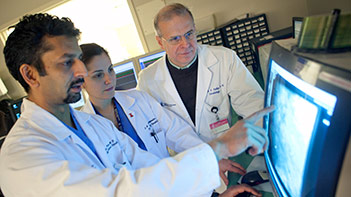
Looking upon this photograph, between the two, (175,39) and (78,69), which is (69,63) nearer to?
(78,69)

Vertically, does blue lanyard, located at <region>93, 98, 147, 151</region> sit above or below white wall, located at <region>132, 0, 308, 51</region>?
below

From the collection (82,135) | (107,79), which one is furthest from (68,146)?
(107,79)

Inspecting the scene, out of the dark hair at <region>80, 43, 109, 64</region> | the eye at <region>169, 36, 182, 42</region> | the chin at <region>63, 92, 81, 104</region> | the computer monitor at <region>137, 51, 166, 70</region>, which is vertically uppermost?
the dark hair at <region>80, 43, 109, 64</region>

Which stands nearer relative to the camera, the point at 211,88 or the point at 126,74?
the point at 211,88

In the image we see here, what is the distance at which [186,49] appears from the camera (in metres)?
1.40

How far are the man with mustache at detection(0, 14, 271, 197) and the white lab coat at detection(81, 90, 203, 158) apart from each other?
0.20 metres

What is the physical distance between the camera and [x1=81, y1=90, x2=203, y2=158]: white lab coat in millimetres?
1288

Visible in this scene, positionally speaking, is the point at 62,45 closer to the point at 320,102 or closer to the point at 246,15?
the point at 320,102

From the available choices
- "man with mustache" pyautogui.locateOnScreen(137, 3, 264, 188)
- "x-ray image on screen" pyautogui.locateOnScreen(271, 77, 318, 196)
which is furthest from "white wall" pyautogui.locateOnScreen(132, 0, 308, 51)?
"x-ray image on screen" pyautogui.locateOnScreen(271, 77, 318, 196)

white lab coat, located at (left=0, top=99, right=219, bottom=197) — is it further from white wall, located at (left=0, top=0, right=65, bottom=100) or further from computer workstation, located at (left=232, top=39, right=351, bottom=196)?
white wall, located at (left=0, top=0, right=65, bottom=100)

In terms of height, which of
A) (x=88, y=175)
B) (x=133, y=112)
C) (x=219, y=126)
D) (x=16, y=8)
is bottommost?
(x=219, y=126)

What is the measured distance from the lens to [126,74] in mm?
2242

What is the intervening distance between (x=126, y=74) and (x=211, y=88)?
104 cm

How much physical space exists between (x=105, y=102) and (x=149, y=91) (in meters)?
0.34
